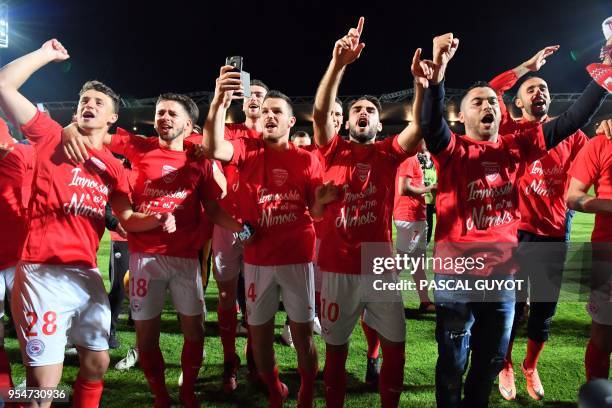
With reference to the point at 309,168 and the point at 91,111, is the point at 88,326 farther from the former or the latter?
the point at 309,168

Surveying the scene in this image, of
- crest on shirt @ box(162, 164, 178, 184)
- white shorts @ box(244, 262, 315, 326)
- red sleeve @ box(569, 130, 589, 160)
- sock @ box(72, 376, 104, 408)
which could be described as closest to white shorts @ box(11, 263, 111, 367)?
sock @ box(72, 376, 104, 408)

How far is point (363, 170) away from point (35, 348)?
2.19 meters

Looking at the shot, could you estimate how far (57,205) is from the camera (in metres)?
2.57

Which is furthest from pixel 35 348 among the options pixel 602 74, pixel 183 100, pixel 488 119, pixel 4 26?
pixel 4 26

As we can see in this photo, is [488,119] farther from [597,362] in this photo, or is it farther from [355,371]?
[355,371]

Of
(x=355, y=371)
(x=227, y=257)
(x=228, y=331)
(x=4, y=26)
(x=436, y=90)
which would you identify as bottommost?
(x=355, y=371)

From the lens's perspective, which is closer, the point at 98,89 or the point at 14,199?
the point at 98,89

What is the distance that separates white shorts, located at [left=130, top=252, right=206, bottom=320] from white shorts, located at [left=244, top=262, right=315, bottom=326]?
16.4 inches

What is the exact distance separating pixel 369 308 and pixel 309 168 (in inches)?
41.6

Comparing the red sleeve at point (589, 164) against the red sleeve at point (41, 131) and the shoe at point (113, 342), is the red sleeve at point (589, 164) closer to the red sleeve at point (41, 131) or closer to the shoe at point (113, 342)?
the red sleeve at point (41, 131)

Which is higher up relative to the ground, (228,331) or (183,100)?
(183,100)

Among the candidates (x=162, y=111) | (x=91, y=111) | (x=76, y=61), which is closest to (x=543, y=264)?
(x=162, y=111)

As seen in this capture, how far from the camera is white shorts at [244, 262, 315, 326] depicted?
3084mm

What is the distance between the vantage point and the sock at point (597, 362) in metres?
3.01
